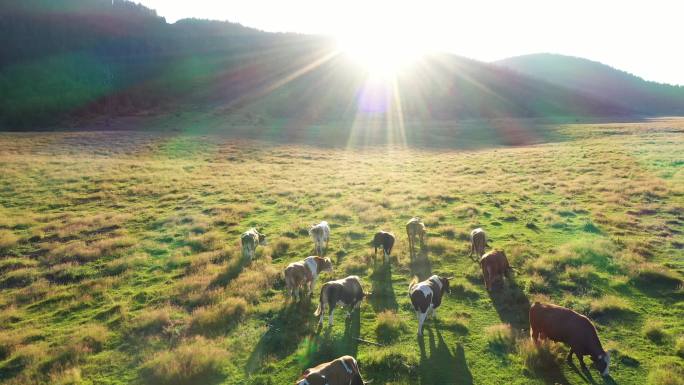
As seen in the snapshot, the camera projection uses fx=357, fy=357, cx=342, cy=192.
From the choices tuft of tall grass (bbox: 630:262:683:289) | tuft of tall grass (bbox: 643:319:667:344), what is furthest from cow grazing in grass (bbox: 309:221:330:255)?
tuft of tall grass (bbox: 630:262:683:289)

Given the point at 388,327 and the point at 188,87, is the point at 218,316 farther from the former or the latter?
the point at 188,87

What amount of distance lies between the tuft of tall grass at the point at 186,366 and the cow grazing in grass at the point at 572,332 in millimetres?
8391

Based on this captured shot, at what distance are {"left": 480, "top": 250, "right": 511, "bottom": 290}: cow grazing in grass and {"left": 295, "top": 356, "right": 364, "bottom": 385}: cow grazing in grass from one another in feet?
23.7

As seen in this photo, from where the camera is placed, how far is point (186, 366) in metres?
8.98

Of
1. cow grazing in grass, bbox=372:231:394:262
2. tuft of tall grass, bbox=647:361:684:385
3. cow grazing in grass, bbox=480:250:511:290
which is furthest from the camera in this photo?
cow grazing in grass, bbox=372:231:394:262

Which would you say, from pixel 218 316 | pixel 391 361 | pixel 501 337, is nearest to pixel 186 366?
pixel 218 316

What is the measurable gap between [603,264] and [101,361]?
17753mm

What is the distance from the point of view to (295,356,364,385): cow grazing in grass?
7.36m

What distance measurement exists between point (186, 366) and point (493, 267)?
10444 millimetres

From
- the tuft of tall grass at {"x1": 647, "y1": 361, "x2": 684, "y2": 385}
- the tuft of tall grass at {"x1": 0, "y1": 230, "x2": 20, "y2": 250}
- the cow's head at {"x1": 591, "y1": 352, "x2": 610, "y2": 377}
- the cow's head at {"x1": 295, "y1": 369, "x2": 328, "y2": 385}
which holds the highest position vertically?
the cow's head at {"x1": 295, "y1": 369, "x2": 328, "y2": 385}

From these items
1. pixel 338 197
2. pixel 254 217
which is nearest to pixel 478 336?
pixel 254 217

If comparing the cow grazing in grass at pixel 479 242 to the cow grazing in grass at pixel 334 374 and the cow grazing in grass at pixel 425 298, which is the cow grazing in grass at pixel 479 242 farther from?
the cow grazing in grass at pixel 334 374

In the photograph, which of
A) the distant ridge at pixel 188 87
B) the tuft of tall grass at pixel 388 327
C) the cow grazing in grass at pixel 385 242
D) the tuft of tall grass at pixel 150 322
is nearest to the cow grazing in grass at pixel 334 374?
the tuft of tall grass at pixel 388 327

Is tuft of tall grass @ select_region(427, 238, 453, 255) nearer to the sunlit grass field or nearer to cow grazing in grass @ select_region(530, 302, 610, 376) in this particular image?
the sunlit grass field
